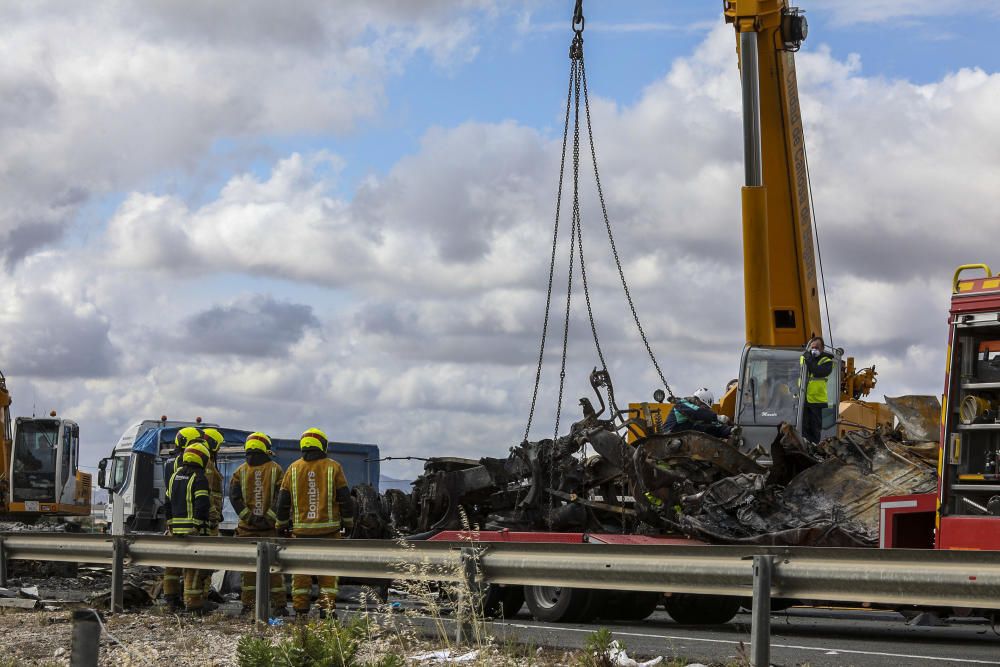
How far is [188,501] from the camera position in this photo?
1302 centimetres

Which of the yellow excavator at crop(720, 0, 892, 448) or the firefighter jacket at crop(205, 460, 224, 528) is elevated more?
the yellow excavator at crop(720, 0, 892, 448)

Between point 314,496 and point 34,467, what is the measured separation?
1830cm

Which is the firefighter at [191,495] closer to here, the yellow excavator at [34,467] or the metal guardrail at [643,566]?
the metal guardrail at [643,566]

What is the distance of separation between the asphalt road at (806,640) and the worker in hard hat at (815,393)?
2.24 m

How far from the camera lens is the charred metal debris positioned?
461 inches

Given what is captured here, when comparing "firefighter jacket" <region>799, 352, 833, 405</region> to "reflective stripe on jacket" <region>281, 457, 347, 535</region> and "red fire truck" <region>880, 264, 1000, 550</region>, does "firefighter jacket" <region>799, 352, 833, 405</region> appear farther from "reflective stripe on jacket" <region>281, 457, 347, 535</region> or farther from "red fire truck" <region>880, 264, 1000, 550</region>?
"reflective stripe on jacket" <region>281, 457, 347, 535</region>

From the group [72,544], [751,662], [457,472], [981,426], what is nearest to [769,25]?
[457,472]

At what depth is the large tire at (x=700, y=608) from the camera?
12242mm

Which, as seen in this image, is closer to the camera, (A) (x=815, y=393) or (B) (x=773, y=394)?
(A) (x=815, y=393)

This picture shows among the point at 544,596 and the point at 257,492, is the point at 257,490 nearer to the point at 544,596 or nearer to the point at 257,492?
the point at 257,492

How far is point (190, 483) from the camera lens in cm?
1299

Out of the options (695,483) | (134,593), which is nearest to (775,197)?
(695,483)

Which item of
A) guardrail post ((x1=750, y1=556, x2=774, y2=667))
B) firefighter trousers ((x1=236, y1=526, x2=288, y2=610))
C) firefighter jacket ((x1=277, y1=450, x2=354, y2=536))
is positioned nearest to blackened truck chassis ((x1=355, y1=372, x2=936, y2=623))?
firefighter jacket ((x1=277, y1=450, x2=354, y2=536))

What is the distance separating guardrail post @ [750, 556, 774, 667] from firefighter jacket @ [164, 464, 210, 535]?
717 centimetres
